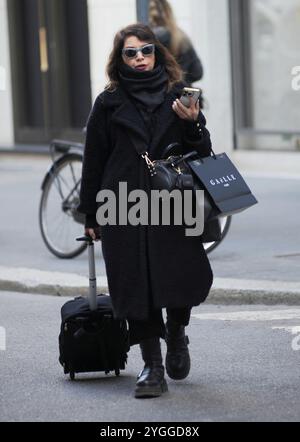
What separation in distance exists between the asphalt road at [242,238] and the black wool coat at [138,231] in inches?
109

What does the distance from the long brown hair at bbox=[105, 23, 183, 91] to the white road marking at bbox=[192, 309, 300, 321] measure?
7.38 feet

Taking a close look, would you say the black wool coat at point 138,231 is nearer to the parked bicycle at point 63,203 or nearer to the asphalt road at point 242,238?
the asphalt road at point 242,238

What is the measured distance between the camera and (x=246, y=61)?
14664 millimetres

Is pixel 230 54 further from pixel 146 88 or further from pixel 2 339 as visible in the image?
pixel 146 88

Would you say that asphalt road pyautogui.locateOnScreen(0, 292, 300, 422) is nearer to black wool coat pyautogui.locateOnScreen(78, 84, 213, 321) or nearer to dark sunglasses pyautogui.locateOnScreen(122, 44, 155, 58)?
black wool coat pyautogui.locateOnScreen(78, 84, 213, 321)

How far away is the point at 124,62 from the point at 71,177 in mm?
3854

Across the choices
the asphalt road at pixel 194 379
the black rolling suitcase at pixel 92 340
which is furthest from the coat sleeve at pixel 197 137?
the asphalt road at pixel 194 379

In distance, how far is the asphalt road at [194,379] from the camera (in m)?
5.81

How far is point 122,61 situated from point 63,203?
3.78m

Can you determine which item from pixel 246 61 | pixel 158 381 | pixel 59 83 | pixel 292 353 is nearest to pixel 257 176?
pixel 246 61

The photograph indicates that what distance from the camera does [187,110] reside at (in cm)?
595

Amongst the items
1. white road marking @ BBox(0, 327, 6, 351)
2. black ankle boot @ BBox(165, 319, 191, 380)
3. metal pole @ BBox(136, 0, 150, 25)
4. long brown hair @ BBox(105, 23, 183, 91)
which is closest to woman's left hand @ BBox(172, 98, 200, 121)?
long brown hair @ BBox(105, 23, 183, 91)

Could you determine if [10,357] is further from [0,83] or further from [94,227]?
[0,83]

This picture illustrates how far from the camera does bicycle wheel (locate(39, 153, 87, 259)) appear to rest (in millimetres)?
9789
